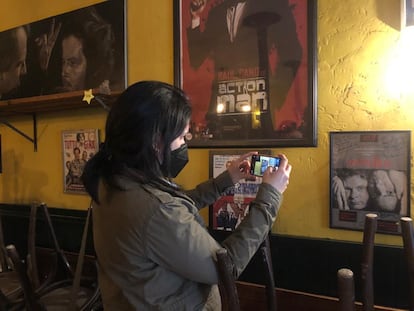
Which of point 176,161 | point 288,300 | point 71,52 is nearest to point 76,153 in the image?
point 71,52

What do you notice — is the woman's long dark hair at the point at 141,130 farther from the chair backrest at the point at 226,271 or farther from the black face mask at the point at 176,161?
the chair backrest at the point at 226,271

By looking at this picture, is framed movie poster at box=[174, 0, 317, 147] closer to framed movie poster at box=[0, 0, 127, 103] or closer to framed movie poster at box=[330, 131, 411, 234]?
framed movie poster at box=[330, 131, 411, 234]

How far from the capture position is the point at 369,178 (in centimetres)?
138

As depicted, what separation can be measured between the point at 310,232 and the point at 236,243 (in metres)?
0.68

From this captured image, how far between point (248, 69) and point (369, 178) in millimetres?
667

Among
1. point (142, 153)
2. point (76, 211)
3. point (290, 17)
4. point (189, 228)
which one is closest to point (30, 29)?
point (76, 211)

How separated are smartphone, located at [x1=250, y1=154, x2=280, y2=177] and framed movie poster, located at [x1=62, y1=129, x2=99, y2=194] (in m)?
1.17

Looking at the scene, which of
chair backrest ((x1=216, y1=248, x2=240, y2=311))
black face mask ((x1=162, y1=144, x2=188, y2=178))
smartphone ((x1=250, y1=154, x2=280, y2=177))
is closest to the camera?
chair backrest ((x1=216, y1=248, x2=240, y2=311))

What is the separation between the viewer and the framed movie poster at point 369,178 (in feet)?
4.36

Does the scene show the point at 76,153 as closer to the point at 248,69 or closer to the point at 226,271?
the point at 248,69

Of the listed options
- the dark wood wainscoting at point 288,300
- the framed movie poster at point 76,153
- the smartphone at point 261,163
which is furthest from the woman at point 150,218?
the framed movie poster at point 76,153

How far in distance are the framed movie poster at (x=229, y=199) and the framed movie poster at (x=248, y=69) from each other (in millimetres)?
59

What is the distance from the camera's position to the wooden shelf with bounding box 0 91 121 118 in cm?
186

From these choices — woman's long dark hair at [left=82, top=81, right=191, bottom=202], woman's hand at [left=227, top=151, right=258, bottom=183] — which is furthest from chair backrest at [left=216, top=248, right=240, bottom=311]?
woman's hand at [left=227, top=151, right=258, bottom=183]
